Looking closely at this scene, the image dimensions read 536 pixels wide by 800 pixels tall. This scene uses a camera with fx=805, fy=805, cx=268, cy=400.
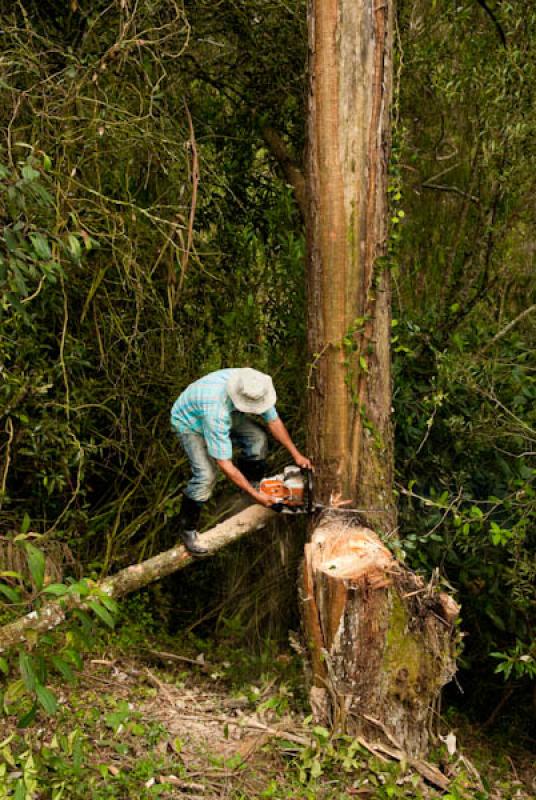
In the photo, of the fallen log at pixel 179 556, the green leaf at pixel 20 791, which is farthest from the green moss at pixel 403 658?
the green leaf at pixel 20 791

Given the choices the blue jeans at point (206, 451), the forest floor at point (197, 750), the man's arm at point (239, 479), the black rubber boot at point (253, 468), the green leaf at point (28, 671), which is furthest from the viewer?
the black rubber boot at point (253, 468)

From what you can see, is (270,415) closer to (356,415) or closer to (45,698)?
(356,415)

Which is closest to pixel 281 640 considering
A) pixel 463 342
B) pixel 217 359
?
pixel 217 359

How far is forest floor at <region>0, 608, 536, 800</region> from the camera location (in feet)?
12.9

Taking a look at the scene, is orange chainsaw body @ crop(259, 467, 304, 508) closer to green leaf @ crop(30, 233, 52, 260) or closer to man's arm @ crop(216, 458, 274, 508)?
man's arm @ crop(216, 458, 274, 508)

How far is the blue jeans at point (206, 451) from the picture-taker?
511 cm

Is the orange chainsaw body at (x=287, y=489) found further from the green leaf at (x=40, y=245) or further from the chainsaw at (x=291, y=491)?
the green leaf at (x=40, y=245)

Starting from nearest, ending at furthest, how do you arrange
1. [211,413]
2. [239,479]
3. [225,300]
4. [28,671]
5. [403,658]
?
1. [28,671]
2. [403,658]
3. [239,479]
4. [211,413]
5. [225,300]

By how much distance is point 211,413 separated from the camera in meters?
4.75

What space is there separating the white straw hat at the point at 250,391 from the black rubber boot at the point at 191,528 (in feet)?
2.76

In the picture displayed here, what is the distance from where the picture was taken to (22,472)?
606 centimetres

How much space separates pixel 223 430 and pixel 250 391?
0.28m

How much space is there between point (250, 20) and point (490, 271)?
97.1 inches

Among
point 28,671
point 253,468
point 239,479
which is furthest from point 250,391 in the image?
point 28,671
